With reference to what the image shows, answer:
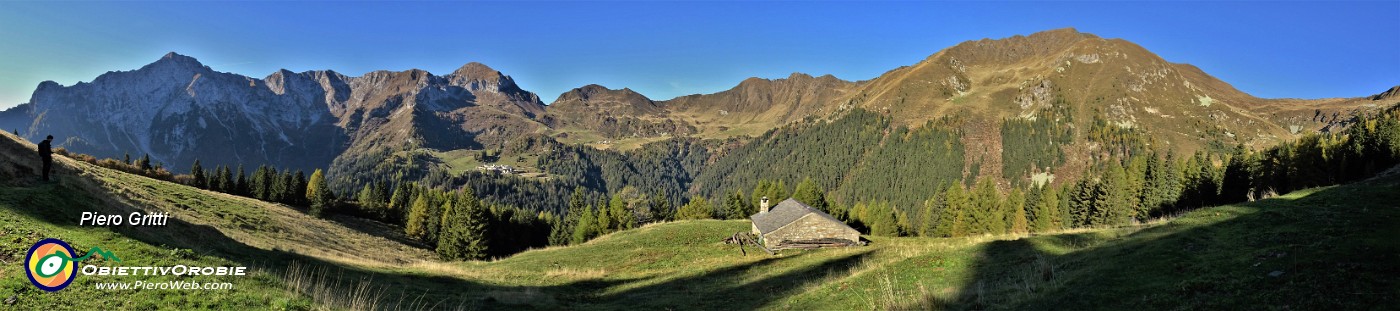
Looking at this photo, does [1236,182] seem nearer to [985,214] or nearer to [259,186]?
[985,214]

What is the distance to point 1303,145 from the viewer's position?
7419cm

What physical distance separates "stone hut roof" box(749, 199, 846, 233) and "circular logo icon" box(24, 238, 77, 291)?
43104 millimetres

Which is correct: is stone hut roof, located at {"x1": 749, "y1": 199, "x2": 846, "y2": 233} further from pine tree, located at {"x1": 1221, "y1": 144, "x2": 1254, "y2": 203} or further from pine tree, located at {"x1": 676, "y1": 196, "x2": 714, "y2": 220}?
pine tree, located at {"x1": 1221, "y1": 144, "x2": 1254, "y2": 203}

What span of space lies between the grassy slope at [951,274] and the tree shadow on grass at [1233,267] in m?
0.05

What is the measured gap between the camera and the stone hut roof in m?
51.1

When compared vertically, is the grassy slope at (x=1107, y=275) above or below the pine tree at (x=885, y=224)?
above

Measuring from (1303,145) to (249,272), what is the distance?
360 ft

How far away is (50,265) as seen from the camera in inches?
499

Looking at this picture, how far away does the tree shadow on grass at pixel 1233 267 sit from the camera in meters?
8.98

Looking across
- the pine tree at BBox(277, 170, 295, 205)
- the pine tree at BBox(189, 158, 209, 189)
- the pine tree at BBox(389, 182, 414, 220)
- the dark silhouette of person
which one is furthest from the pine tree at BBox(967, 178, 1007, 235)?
the pine tree at BBox(189, 158, 209, 189)

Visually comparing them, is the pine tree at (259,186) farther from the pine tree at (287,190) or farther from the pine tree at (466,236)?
the pine tree at (466,236)

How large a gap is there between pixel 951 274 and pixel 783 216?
110 feet

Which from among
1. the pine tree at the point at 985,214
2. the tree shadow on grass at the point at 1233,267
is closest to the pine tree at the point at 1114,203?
the pine tree at the point at 985,214

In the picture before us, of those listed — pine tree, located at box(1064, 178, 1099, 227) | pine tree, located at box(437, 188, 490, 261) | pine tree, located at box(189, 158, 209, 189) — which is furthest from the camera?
pine tree, located at box(1064, 178, 1099, 227)
